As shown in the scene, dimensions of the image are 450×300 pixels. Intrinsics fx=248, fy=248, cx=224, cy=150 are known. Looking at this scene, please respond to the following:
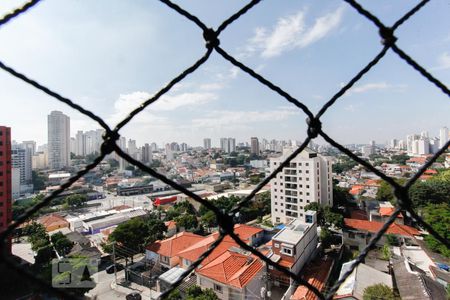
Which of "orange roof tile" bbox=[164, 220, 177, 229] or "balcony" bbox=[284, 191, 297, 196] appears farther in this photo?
"balcony" bbox=[284, 191, 297, 196]

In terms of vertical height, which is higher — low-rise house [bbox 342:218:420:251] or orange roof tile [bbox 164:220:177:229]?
low-rise house [bbox 342:218:420:251]

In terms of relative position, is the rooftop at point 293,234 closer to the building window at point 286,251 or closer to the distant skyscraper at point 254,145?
the building window at point 286,251

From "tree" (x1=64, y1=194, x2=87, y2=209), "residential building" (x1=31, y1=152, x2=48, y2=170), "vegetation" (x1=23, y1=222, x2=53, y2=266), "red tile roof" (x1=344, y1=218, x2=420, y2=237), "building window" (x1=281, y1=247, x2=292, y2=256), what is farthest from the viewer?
"residential building" (x1=31, y1=152, x2=48, y2=170)

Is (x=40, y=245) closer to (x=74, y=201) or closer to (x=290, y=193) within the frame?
(x=74, y=201)

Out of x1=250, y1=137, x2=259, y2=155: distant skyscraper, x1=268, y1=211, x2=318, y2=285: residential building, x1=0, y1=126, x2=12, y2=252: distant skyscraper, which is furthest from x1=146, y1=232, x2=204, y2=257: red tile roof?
x1=250, y1=137, x2=259, y2=155: distant skyscraper

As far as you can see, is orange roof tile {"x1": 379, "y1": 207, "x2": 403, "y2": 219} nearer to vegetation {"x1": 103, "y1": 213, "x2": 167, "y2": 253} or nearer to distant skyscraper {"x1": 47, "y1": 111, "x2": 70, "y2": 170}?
vegetation {"x1": 103, "y1": 213, "x2": 167, "y2": 253}

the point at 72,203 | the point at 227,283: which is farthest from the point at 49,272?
the point at 72,203

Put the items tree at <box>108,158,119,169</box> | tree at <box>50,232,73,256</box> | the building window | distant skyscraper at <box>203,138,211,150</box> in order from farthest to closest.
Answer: distant skyscraper at <box>203,138,211,150</box> < tree at <box>108,158,119,169</box> < tree at <box>50,232,73,256</box> < the building window

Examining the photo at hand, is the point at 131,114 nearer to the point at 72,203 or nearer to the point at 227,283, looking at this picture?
the point at 227,283
